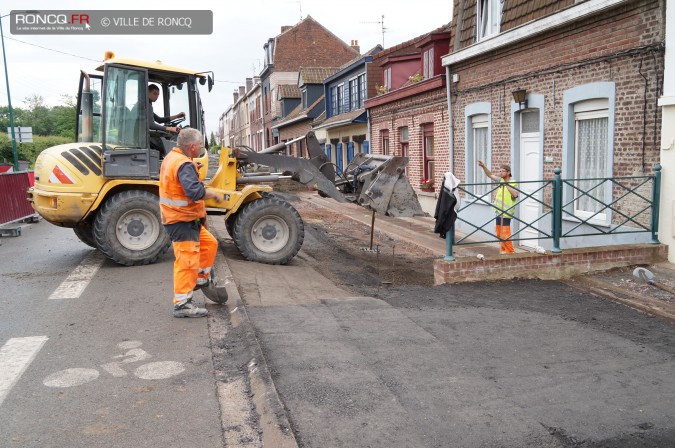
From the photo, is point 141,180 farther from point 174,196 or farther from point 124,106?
point 174,196

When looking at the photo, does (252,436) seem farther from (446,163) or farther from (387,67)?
(387,67)

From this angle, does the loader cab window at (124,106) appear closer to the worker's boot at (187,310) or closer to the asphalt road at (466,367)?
the asphalt road at (466,367)

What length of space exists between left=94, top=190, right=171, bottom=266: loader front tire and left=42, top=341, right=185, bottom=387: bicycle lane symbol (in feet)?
13.8

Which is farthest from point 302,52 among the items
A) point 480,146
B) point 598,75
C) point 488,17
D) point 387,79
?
point 598,75

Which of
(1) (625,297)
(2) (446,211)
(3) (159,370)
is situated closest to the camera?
(3) (159,370)

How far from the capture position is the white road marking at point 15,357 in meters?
4.69

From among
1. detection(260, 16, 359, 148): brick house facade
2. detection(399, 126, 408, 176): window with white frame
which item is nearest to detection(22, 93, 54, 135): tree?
detection(260, 16, 359, 148): brick house facade

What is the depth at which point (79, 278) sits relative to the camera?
8539 mm

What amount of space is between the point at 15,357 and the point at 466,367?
147 inches

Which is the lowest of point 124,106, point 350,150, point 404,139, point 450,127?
point 350,150

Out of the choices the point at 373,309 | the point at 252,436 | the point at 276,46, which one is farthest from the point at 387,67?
the point at 276,46

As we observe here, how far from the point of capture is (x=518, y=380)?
15.5 feet

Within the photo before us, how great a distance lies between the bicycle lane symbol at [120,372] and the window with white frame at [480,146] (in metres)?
10.4

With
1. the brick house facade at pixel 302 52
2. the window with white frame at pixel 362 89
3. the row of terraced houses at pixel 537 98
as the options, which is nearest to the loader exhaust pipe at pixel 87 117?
the row of terraced houses at pixel 537 98
